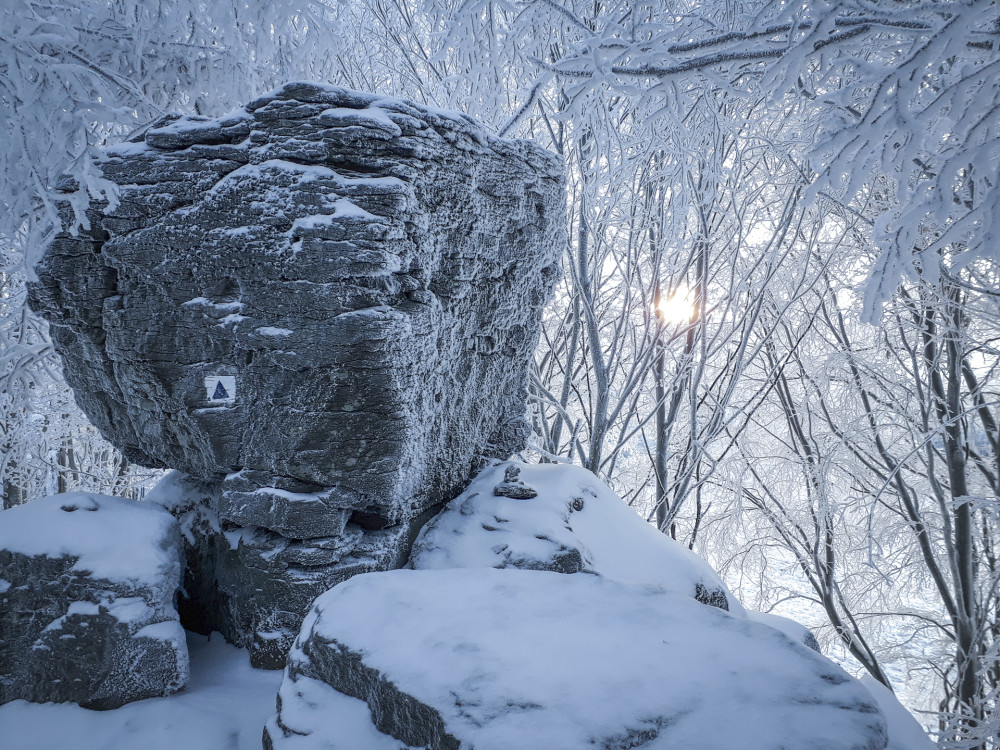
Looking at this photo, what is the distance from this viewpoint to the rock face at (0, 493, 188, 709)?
226 centimetres

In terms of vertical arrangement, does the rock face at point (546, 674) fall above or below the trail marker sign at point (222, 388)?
below

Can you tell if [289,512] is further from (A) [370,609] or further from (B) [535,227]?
(B) [535,227]

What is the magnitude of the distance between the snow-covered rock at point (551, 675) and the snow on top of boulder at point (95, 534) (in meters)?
0.97

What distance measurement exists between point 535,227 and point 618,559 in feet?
5.86

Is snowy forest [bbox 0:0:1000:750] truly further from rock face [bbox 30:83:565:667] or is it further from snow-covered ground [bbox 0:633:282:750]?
snow-covered ground [bbox 0:633:282:750]

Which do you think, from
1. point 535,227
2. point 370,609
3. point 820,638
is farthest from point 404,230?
point 820,638

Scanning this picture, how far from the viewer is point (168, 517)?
8.95 feet

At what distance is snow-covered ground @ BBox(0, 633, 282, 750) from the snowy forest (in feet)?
2.79

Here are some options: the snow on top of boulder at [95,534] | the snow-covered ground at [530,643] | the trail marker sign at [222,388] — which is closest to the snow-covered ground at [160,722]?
the snow-covered ground at [530,643]

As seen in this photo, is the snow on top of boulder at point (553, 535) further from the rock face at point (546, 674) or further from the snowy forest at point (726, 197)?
the snowy forest at point (726, 197)

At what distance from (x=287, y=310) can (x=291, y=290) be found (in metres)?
0.09

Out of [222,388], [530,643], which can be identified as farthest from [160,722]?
[530,643]

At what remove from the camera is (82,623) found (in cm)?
226

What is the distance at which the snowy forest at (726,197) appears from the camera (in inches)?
76.6
